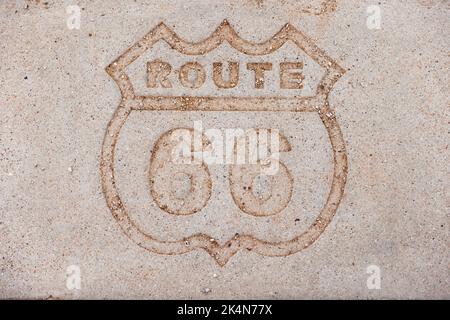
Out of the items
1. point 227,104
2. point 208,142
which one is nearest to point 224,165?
point 208,142

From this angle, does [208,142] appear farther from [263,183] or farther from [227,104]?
[263,183]

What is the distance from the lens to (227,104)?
2.10 m

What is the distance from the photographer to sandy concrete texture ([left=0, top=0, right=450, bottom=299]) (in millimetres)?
2068

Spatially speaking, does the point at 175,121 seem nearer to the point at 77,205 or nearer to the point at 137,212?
the point at 137,212

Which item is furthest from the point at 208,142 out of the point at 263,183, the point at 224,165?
the point at 263,183

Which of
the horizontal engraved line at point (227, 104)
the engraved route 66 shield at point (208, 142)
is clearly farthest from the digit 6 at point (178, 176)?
the horizontal engraved line at point (227, 104)

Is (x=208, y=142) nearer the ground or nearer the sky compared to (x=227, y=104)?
nearer the ground

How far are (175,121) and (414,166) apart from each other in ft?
4.01

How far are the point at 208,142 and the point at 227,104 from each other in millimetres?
215

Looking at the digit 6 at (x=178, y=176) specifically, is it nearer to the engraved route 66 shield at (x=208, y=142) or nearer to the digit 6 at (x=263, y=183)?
the engraved route 66 shield at (x=208, y=142)

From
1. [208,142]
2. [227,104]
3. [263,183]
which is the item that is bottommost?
[263,183]

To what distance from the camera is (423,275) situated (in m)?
2.06

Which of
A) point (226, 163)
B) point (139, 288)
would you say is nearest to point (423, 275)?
point (226, 163)

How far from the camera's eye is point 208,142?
82.2 inches
